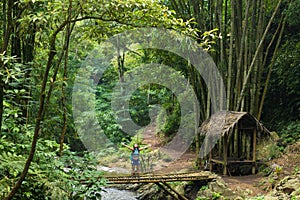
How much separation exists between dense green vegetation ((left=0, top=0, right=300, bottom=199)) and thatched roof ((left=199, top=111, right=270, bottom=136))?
39 centimetres

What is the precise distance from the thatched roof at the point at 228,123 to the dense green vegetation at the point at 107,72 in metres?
0.39

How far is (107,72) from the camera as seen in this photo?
13.6 m

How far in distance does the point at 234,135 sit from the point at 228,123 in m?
1.00

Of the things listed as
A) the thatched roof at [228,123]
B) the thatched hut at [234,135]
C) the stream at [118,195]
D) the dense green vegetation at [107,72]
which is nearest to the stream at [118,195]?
the stream at [118,195]

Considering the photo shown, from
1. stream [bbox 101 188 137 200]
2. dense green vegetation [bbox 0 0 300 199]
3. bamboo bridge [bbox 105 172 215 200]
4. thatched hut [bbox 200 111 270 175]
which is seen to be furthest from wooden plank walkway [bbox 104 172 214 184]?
stream [bbox 101 188 137 200]

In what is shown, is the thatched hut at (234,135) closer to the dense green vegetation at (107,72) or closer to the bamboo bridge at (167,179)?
the dense green vegetation at (107,72)

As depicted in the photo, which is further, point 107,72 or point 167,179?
point 107,72

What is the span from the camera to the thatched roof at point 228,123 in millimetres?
5535

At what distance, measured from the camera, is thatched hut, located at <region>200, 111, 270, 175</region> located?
5.65 meters

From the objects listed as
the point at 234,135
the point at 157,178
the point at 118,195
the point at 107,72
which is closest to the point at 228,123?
the point at 234,135

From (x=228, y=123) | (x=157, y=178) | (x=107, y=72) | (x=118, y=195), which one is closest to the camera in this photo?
(x=157, y=178)

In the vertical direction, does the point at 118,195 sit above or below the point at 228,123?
below

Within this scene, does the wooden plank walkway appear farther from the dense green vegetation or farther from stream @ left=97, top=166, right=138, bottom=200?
stream @ left=97, top=166, right=138, bottom=200

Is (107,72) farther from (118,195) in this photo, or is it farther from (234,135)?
(234,135)
